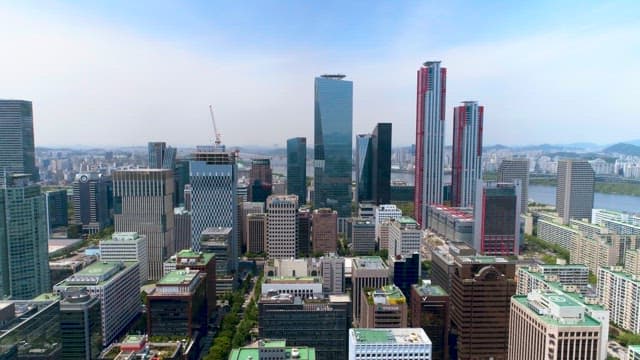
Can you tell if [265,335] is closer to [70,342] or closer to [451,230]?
[70,342]

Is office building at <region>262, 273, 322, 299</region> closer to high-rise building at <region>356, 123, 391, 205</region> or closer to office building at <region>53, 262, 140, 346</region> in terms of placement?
office building at <region>53, 262, 140, 346</region>

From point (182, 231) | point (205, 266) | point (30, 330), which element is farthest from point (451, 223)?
point (30, 330)

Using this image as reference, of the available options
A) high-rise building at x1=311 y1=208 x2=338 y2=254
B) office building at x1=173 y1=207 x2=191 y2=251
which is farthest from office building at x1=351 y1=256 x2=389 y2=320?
office building at x1=173 y1=207 x2=191 y2=251

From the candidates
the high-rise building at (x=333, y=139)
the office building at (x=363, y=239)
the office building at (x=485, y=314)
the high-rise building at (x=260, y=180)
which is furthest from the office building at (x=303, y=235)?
the office building at (x=485, y=314)

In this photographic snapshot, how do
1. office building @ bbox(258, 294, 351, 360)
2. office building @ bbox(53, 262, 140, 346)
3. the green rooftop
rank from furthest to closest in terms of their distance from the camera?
office building @ bbox(53, 262, 140, 346)
the green rooftop
office building @ bbox(258, 294, 351, 360)

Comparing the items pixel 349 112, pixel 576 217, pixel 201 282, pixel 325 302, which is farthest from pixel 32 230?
pixel 576 217

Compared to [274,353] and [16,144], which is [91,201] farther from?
[274,353]

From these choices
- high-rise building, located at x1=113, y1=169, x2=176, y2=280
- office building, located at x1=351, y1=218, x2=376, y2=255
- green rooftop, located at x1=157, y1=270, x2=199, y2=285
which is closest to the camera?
green rooftop, located at x1=157, y1=270, x2=199, y2=285
